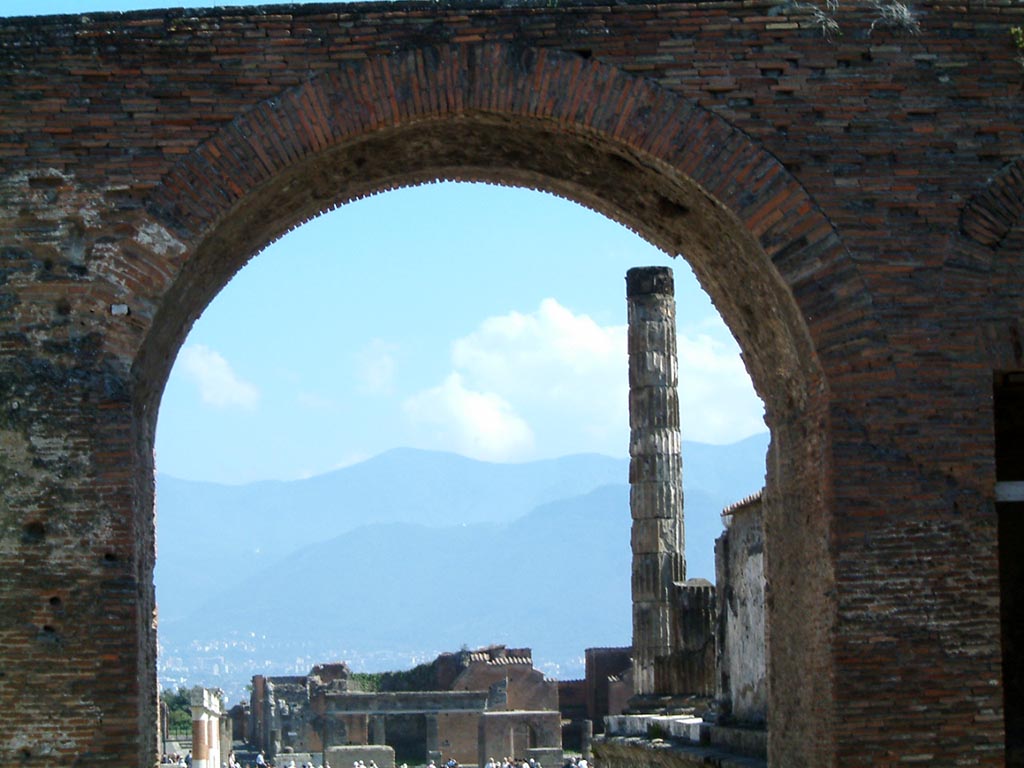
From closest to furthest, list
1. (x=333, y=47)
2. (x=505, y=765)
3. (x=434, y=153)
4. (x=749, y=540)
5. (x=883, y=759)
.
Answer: (x=883, y=759) < (x=333, y=47) < (x=434, y=153) < (x=749, y=540) < (x=505, y=765)

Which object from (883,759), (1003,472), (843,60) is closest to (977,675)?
(883,759)

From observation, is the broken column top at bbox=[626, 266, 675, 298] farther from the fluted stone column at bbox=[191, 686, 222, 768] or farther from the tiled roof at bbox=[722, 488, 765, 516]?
the fluted stone column at bbox=[191, 686, 222, 768]

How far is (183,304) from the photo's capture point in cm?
1048

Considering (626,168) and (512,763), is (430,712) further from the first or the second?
(626,168)

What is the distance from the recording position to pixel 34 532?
964 centimetres

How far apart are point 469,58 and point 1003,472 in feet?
14.2

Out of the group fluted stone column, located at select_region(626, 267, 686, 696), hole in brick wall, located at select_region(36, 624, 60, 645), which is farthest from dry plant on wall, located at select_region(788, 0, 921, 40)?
fluted stone column, located at select_region(626, 267, 686, 696)

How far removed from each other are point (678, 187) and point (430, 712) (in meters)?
35.7

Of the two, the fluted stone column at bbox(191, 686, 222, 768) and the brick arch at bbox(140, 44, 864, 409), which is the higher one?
the brick arch at bbox(140, 44, 864, 409)

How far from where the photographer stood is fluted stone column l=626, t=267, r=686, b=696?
2117 cm

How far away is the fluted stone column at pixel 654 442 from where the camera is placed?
69.5 feet

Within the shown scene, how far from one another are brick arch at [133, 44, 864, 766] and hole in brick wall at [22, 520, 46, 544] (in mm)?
803

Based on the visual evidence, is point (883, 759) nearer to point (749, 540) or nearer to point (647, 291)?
point (749, 540)

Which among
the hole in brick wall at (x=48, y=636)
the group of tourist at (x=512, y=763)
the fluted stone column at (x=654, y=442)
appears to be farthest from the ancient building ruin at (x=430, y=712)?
the hole in brick wall at (x=48, y=636)
